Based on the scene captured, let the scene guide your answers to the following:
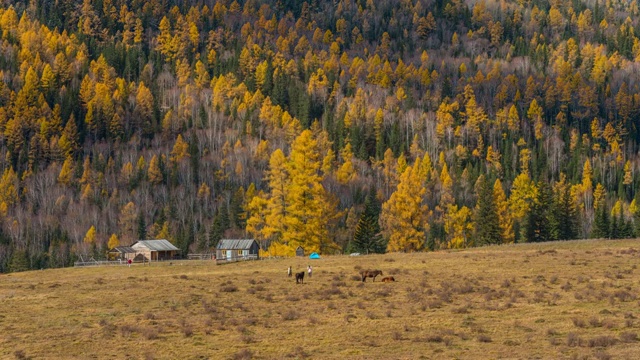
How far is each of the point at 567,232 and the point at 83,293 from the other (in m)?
75.5

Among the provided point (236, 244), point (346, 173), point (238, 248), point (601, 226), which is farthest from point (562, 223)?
point (346, 173)

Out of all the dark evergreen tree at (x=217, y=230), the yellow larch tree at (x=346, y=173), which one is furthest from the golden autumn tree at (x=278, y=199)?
the yellow larch tree at (x=346, y=173)

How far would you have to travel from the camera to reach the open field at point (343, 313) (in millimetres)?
29188

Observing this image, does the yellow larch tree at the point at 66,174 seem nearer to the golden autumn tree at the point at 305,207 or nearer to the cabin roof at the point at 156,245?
the cabin roof at the point at 156,245

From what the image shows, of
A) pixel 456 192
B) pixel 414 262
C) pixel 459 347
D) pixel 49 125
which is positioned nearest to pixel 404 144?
pixel 456 192

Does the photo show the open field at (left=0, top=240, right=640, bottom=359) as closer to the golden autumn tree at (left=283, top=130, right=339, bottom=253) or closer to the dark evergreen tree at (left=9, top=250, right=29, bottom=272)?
the golden autumn tree at (left=283, top=130, right=339, bottom=253)

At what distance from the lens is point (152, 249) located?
357ft

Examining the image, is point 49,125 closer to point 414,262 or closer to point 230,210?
point 230,210

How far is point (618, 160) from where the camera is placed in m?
197

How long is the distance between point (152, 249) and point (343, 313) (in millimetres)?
A: 75313

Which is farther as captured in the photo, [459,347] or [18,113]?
[18,113]

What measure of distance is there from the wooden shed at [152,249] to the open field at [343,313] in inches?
1931

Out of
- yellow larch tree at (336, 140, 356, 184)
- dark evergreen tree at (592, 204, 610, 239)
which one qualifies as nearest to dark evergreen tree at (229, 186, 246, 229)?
yellow larch tree at (336, 140, 356, 184)

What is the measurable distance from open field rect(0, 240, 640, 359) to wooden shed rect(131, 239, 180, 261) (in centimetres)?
4904
